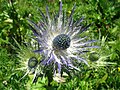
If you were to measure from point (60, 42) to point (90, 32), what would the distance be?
1010 millimetres

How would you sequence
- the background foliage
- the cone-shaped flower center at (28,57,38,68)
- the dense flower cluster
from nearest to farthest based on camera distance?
the dense flower cluster < the cone-shaped flower center at (28,57,38,68) < the background foliage

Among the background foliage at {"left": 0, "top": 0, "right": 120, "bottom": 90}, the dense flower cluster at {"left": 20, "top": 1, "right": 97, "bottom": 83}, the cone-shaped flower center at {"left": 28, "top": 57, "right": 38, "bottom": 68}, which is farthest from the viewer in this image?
the background foliage at {"left": 0, "top": 0, "right": 120, "bottom": 90}

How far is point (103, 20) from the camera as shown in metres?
3.13

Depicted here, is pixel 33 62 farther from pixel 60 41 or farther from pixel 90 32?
pixel 90 32

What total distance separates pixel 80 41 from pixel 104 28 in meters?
1.30

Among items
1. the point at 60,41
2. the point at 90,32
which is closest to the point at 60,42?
the point at 60,41

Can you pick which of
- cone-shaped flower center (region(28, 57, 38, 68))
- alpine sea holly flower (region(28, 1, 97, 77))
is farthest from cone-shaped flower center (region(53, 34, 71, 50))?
cone-shaped flower center (region(28, 57, 38, 68))

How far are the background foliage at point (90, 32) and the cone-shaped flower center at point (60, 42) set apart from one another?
181mm

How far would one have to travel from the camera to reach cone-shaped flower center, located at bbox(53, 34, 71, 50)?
70.6 inches

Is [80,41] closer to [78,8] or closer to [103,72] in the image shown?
[103,72]

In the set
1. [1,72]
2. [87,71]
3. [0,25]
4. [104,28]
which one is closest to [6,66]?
[1,72]

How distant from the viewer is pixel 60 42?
1.78 meters

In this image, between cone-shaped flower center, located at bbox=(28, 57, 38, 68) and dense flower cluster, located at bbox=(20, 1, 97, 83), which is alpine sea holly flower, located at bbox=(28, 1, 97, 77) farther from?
cone-shaped flower center, located at bbox=(28, 57, 38, 68)

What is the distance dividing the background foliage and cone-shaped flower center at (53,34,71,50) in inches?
7.1
